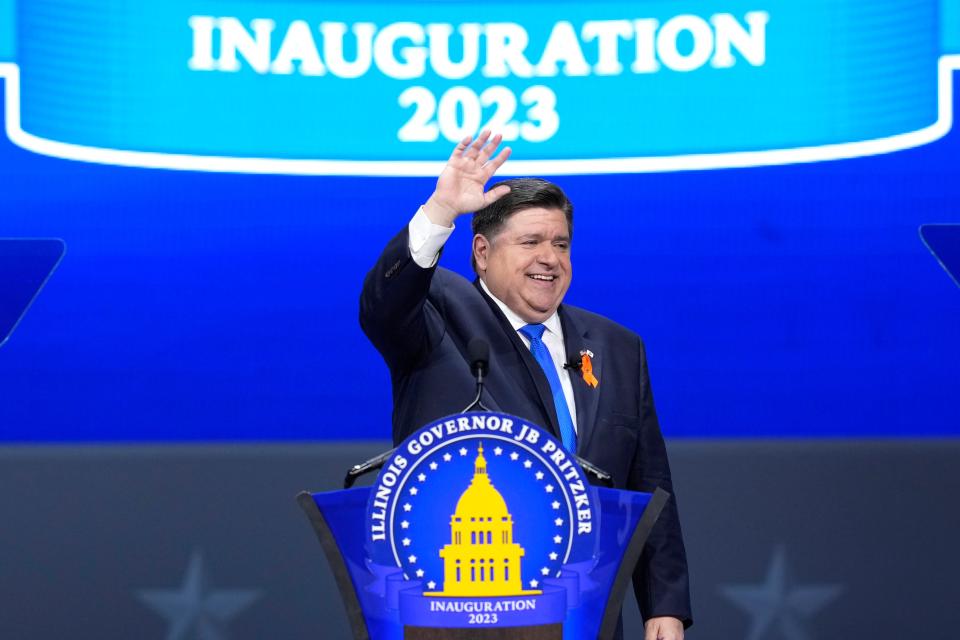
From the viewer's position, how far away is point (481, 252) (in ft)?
6.37

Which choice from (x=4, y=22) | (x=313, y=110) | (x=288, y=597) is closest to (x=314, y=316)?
(x=313, y=110)

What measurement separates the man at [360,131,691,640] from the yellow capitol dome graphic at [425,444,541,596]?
1.22ft

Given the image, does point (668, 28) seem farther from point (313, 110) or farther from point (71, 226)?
point (71, 226)

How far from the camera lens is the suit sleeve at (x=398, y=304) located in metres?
1.69

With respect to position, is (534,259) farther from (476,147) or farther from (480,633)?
(480,633)

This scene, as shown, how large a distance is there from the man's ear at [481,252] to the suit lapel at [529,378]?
66mm

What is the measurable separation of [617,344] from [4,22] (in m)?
1.97

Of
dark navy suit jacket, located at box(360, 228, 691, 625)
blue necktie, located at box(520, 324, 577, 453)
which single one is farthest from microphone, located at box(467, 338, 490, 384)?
blue necktie, located at box(520, 324, 577, 453)

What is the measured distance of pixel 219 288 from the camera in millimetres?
3258

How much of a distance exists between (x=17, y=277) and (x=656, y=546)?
148 centimetres

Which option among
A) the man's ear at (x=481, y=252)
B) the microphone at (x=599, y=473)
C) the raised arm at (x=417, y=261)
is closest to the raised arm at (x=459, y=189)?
the raised arm at (x=417, y=261)

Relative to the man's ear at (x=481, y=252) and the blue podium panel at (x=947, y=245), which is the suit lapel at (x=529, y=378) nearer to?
the man's ear at (x=481, y=252)

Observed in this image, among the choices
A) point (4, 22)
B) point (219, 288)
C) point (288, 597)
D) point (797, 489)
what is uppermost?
point (4, 22)

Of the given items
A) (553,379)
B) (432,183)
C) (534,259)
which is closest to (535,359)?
(553,379)
